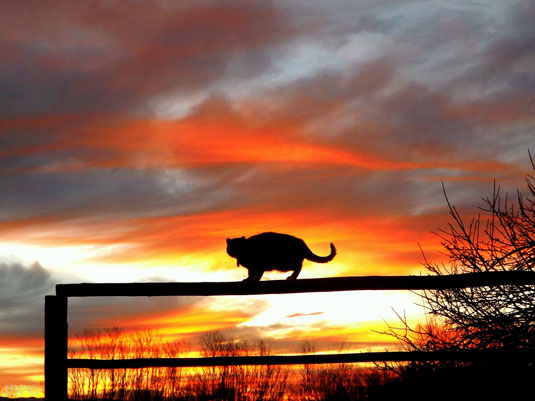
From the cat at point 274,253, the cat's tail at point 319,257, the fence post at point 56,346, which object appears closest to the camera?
the fence post at point 56,346

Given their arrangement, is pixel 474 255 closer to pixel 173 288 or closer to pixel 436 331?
pixel 436 331

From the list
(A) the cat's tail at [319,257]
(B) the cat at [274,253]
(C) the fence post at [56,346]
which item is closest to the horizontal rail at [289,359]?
(C) the fence post at [56,346]

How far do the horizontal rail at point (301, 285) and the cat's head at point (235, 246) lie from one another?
179 inches

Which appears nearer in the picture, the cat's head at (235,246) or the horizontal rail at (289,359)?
the horizontal rail at (289,359)

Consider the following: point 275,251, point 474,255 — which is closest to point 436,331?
point 474,255

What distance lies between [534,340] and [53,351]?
4895 mm

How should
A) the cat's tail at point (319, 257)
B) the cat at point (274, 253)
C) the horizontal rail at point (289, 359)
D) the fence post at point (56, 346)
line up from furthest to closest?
the cat's tail at point (319, 257), the cat at point (274, 253), the fence post at point (56, 346), the horizontal rail at point (289, 359)

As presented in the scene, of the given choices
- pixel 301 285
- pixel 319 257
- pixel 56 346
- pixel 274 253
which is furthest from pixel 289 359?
pixel 319 257

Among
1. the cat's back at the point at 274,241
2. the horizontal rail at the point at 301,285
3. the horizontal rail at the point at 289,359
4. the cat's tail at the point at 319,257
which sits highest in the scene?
the cat's back at the point at 274,241

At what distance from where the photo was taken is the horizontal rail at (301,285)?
5270 millimetres

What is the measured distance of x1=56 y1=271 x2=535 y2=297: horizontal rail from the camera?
527 centimetres

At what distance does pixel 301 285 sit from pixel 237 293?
581 mm

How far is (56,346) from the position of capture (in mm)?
5941

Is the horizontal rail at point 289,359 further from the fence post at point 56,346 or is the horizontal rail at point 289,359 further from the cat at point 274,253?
the cat at point 274,253
